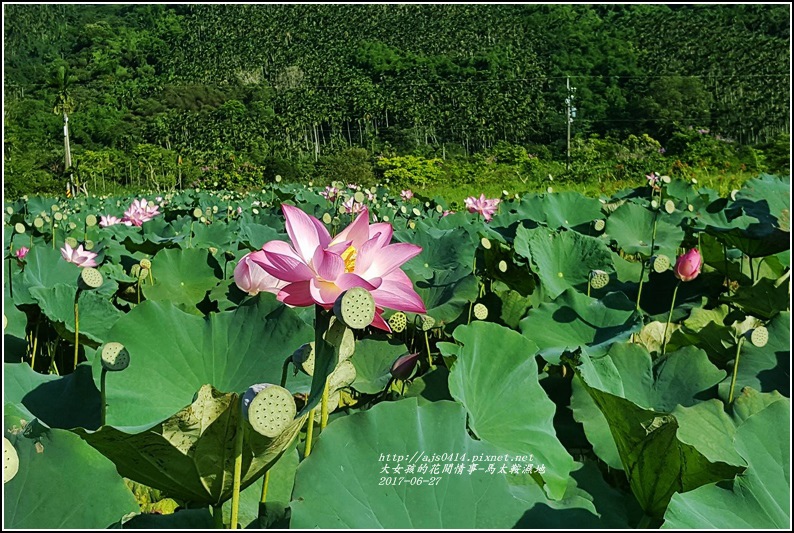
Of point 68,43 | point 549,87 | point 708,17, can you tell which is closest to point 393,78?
point 549,87

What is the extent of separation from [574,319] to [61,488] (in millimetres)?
1033

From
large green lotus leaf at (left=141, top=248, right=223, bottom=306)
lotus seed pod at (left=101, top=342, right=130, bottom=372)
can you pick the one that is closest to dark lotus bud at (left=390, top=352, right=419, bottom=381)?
lotus seed pod at (left=101, top=342, right=130, bottom=372)

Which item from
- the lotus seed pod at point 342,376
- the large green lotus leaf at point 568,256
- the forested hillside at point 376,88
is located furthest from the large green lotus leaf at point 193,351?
the forested hillside at point 376,88

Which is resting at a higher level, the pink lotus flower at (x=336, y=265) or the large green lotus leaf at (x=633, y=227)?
the pink lotus flower at (x=336, y=265)

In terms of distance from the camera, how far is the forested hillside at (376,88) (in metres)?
24.2

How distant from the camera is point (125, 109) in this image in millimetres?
38094

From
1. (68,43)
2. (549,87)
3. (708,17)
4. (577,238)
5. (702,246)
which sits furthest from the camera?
(68,43)

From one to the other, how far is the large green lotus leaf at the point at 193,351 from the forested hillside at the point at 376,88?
47.7ft

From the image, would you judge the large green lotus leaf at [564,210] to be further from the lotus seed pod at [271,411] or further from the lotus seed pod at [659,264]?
the lotus seed pod at [271,411]

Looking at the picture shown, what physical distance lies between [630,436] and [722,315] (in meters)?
1.09

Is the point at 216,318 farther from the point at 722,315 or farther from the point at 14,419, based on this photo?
the point at 722,315

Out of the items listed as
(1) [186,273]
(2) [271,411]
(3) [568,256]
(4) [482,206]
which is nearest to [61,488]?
(2) [271,411]

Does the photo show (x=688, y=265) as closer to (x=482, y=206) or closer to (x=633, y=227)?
(x=633, y=227)

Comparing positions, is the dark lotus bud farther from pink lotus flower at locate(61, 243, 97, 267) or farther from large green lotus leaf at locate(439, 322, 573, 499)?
pink lotus flower at locate(61, 243, 97, 267)
